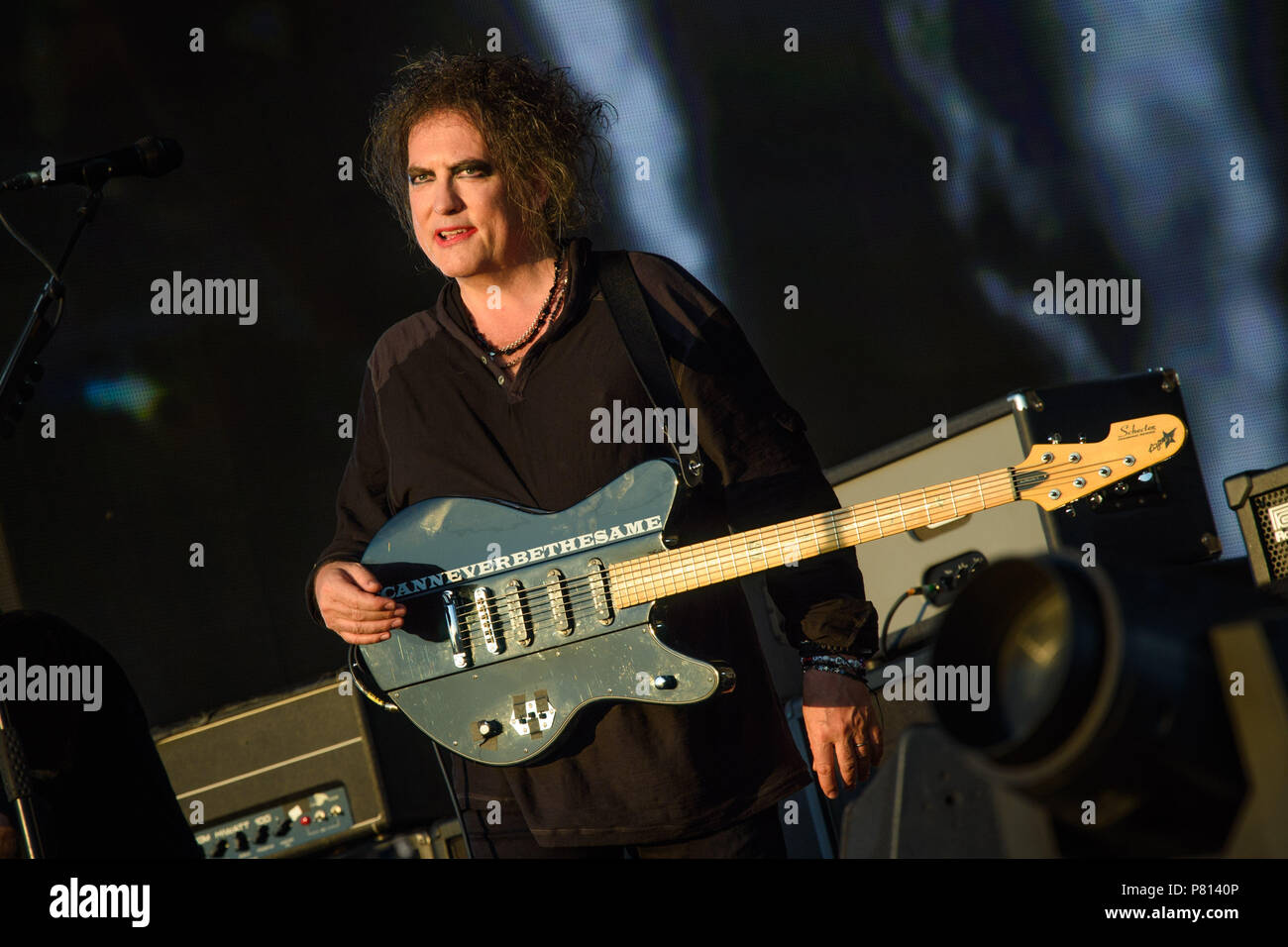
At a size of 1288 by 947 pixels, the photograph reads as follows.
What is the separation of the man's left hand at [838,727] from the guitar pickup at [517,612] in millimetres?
477

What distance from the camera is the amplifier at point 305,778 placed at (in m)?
3.12

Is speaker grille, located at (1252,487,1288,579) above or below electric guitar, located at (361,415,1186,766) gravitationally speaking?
below

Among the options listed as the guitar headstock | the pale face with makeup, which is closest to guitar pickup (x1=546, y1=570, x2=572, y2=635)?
the pale face with makeup

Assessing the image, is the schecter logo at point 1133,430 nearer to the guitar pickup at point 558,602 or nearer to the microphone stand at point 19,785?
the guitar pickup at point 558,602

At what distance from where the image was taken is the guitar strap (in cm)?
180

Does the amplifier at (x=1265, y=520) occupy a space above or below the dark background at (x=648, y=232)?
below

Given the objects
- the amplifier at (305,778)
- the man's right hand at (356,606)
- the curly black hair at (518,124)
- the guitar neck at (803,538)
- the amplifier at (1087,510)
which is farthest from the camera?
the amplifier at (305,778)

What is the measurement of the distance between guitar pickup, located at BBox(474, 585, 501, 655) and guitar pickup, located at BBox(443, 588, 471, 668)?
0.04 m

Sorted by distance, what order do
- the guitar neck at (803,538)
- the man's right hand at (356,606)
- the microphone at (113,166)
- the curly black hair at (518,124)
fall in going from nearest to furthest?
the guitar neck at (803,538)
the man's right hand at (356,606)
the curly black hair at (518,124)
the microphone at (113,166)

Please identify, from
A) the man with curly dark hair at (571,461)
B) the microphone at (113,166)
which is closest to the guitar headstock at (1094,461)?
the man with curly dark hair at (571,461)

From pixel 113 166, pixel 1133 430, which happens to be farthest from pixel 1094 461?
pixel 113 166

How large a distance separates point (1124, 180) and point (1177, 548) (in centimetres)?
121

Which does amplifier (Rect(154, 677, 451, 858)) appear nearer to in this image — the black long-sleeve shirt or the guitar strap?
the black long-sleeve shirt
